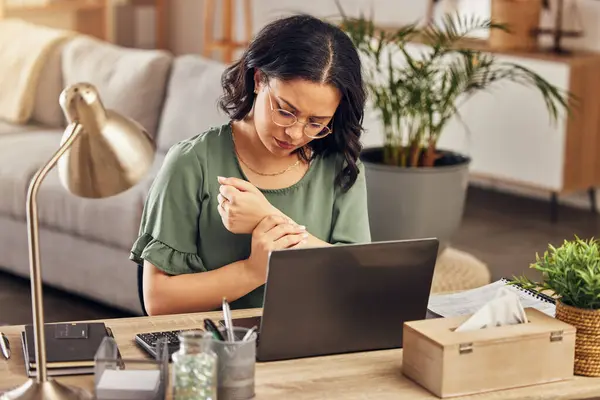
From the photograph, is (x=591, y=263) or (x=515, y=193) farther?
(x=515, y=193)

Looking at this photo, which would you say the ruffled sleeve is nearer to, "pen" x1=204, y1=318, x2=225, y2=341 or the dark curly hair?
the dark curly hair

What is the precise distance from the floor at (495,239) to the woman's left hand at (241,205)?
1.98m

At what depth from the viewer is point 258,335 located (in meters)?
1.85

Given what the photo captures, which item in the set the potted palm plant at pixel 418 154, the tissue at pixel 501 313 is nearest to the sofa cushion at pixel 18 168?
the potted palm plant at pixel 418 154

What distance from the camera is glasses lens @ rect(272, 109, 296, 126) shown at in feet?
6.82

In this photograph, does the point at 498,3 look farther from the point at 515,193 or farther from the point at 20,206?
the point at 20,206

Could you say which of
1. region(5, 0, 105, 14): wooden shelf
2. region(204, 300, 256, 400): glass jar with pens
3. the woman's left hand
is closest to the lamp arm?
region(204, 300, 256, 400): glass jar with pens

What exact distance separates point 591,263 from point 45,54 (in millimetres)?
3886

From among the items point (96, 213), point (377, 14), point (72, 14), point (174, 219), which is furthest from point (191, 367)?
point (72, 14)

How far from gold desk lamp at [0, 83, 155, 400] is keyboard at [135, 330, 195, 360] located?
203 millimetres

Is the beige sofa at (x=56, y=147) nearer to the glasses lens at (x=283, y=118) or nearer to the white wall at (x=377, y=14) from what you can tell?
the white wall at (x=377, y=14)

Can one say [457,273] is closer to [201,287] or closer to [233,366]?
[201,287]

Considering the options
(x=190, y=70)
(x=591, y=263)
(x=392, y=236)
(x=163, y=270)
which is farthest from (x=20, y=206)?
(x=591, y=263)

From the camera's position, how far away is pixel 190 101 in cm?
443
